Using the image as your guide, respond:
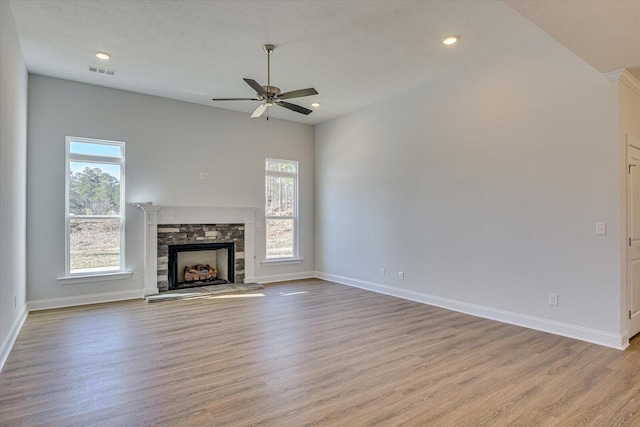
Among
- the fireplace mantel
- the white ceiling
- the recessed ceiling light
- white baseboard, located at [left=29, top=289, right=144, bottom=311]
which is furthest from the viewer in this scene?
the fireplace mantel

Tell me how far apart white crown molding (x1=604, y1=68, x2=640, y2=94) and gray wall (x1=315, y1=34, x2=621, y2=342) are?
2.6 inches

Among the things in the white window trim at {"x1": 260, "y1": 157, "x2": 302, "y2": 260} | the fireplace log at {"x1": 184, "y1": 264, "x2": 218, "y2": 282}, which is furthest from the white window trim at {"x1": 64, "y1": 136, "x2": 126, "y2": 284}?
the white window trim at {"x1": 260, "y1": 157, "x2": 302, "y2": 260}

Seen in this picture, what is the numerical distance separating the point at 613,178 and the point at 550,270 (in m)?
1.08

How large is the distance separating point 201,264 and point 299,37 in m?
4.33

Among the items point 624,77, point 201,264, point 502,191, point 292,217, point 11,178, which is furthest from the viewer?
point 292,217

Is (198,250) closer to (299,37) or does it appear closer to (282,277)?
(282,277)

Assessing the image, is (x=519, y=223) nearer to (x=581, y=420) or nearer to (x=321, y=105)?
(x=581, y=420)

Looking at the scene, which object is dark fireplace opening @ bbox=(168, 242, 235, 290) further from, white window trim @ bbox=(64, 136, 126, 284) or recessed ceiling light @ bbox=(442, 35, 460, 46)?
recessed ceiling light @ bbox=(442, 35, 460, 46)

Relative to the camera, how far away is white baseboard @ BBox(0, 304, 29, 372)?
3.14 m

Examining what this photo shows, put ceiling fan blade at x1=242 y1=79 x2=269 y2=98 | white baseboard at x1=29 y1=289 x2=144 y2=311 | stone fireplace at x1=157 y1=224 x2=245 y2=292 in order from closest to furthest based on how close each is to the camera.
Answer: ceiling fan blade at x1=242 y1=79 x2=269 y2=98 < white baseboard at x1=29 y1=289 x2=144 y2=311 < stone fireplace at x1=157 y1=224 x2=245 y2=292

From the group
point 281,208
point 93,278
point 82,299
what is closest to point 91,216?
point 93,278

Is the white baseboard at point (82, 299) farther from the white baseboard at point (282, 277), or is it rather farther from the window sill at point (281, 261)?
the window sill at point (281, 261)

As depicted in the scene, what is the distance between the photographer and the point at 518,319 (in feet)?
13.8

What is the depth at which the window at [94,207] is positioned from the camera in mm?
5258
